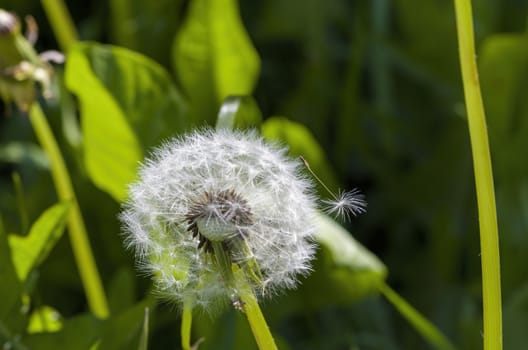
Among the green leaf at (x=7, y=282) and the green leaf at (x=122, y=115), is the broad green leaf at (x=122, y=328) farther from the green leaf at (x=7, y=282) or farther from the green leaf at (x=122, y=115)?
the green leaf at (x=122, y=115)

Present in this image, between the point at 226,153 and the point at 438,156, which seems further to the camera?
the point at 438,156

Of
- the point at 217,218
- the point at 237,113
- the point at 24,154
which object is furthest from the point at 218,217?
the point at 24,154

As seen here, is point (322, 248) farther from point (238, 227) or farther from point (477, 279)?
point (238, 227)

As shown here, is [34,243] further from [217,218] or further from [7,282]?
[217,218]

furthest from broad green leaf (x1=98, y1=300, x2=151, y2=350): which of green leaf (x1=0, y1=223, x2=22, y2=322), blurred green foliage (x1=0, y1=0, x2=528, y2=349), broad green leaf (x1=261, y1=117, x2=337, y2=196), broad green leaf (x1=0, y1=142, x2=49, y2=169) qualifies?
broad green leaf (x1=0, y1=142, x2=49, y2=169)

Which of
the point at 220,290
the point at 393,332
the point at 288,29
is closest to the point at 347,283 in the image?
the point at 393,332

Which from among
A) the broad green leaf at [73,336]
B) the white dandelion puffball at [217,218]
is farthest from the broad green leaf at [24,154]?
the white dandelion puffball at [217,218]
